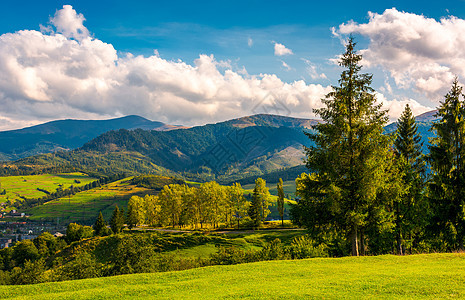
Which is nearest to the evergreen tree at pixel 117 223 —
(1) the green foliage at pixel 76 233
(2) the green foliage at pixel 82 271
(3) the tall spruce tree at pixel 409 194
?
(1) the green foliage at pixel 76 233

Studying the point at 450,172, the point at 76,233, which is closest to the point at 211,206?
the point at 76,233

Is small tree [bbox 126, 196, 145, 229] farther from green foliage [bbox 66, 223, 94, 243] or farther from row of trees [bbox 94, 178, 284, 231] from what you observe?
green foliage [bbox 66, 223, 94, 243]

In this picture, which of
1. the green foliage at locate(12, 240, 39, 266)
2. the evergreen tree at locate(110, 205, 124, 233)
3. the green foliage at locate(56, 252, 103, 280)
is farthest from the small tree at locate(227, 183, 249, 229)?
the green foliage at locate(12, 240, 39, 266)

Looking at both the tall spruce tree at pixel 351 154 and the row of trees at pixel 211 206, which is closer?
the tall spruce tree at pixel 351 154

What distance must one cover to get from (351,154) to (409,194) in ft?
42.5

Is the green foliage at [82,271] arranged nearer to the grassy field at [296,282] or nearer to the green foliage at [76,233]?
the grassy field at [296,282]

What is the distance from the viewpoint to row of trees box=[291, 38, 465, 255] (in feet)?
81.3

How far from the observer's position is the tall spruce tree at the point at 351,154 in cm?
2417

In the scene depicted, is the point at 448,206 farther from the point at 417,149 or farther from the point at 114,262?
the point at 114,262

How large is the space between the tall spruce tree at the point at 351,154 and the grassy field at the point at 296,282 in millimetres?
3892

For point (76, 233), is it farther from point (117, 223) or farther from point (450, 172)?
point (450, 172)

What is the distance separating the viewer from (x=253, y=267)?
923 inches

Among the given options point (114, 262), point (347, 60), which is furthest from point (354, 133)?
point (114, 262)

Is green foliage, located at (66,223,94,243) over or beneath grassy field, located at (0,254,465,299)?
beneath
